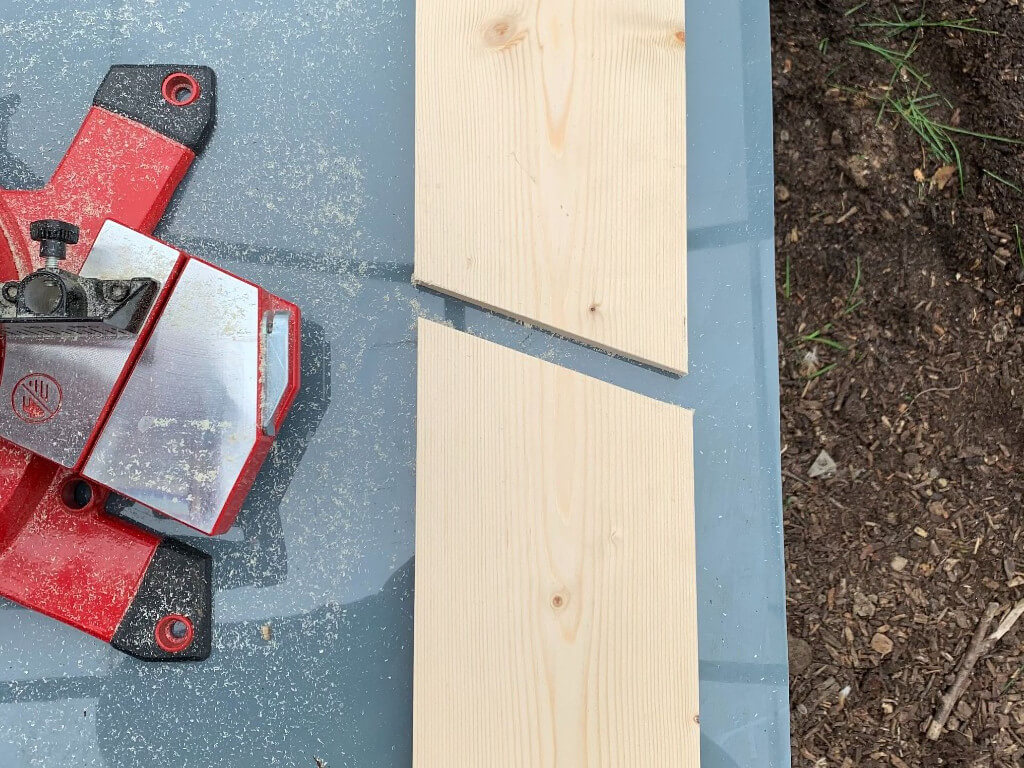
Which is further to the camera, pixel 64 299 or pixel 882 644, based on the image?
pixel 882 644

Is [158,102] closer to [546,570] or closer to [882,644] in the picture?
[546,570]

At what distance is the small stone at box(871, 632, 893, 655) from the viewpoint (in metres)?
1.64

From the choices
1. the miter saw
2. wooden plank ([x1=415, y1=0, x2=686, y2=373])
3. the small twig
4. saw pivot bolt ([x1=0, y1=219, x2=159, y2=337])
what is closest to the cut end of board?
wooden plank ([x1=415, y1=0, x2=686, y2=373])

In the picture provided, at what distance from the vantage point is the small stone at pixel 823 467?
5.52ft

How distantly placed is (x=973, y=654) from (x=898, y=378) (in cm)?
61

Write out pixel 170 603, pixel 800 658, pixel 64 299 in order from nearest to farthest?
pixel 64 299 < pixel 170 603 < pixel 800 658

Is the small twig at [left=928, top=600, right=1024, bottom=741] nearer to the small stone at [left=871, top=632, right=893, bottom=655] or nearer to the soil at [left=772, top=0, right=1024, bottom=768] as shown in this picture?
the soil at [left=772, top=0, right=1024, bottom=768]

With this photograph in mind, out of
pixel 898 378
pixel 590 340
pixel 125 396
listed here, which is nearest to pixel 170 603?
pixel 125 396

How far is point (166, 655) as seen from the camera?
1.04 metres

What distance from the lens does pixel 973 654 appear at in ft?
5.41

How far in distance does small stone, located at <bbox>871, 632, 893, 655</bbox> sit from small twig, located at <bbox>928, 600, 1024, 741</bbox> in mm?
150

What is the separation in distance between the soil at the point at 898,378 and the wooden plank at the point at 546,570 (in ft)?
2.38

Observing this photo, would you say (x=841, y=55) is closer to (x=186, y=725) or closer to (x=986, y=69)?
(x=986, y=69)

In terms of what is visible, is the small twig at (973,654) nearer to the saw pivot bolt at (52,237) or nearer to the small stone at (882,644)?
the small stone at (882,644)
